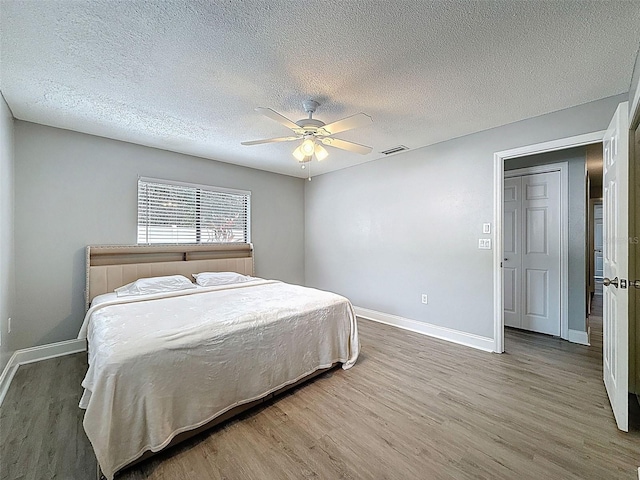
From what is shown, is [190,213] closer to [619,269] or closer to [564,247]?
[619,269]

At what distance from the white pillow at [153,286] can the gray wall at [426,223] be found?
254 cm

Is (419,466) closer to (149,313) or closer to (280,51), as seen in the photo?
(149,313)

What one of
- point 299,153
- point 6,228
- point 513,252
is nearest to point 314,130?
point 299,153

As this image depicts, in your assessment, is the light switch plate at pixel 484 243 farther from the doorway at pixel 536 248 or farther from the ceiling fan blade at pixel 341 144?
the ceiling fan blade at pixel 341 144

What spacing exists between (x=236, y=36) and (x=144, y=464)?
2547 millimetres

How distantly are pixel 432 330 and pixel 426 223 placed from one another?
1411 millimetres

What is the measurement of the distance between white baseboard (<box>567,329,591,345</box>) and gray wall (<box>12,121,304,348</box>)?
5520 mm

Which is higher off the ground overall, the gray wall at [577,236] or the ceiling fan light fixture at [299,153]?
the ceiling fan light fixture at [299,153]

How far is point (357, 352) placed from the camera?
9.12 ft

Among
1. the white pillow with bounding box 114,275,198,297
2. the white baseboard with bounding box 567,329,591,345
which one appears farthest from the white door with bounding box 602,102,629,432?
the white pillow with bounding box 114,275,198,297

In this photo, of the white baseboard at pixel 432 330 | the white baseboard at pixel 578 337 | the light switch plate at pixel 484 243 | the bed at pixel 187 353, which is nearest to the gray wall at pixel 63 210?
the bed at pixel 187 353

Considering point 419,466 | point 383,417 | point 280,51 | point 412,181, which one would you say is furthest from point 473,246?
point 280,51

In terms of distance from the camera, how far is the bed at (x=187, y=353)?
1.48 meters

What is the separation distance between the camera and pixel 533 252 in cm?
375
